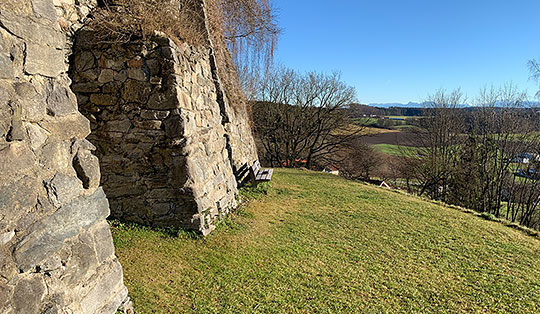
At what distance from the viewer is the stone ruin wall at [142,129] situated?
446 centimetres

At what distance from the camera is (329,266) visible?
169 inches

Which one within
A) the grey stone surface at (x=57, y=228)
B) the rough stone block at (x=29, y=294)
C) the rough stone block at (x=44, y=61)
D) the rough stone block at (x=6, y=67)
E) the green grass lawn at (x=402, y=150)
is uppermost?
the rough stone block at (x=44, y=61)

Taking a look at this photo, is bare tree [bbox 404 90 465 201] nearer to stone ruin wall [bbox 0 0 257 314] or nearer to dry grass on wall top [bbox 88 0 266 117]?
dry grass on wall top [bbox 88 0 266 117]

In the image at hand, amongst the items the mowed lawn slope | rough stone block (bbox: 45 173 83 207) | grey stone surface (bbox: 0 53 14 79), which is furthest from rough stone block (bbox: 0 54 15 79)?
the mowed lawn slope

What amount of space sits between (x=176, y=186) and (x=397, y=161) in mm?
23037

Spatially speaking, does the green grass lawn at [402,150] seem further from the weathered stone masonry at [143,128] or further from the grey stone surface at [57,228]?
the grey stone surface at [57,228]

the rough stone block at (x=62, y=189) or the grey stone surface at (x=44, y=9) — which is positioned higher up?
the grey stone surface at (x=44, y=9)

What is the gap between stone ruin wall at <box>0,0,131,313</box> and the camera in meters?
1.69

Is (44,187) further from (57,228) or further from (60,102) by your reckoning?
(60,102)

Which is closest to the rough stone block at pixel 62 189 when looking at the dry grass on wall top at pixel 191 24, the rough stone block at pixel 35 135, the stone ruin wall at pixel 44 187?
the stone ruin wall at pixel 44 187

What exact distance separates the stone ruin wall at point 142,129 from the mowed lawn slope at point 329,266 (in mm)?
400

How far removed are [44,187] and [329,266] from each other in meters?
3.57

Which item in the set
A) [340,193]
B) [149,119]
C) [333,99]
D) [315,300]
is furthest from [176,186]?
[333,99]

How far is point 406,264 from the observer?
4.56 metres
